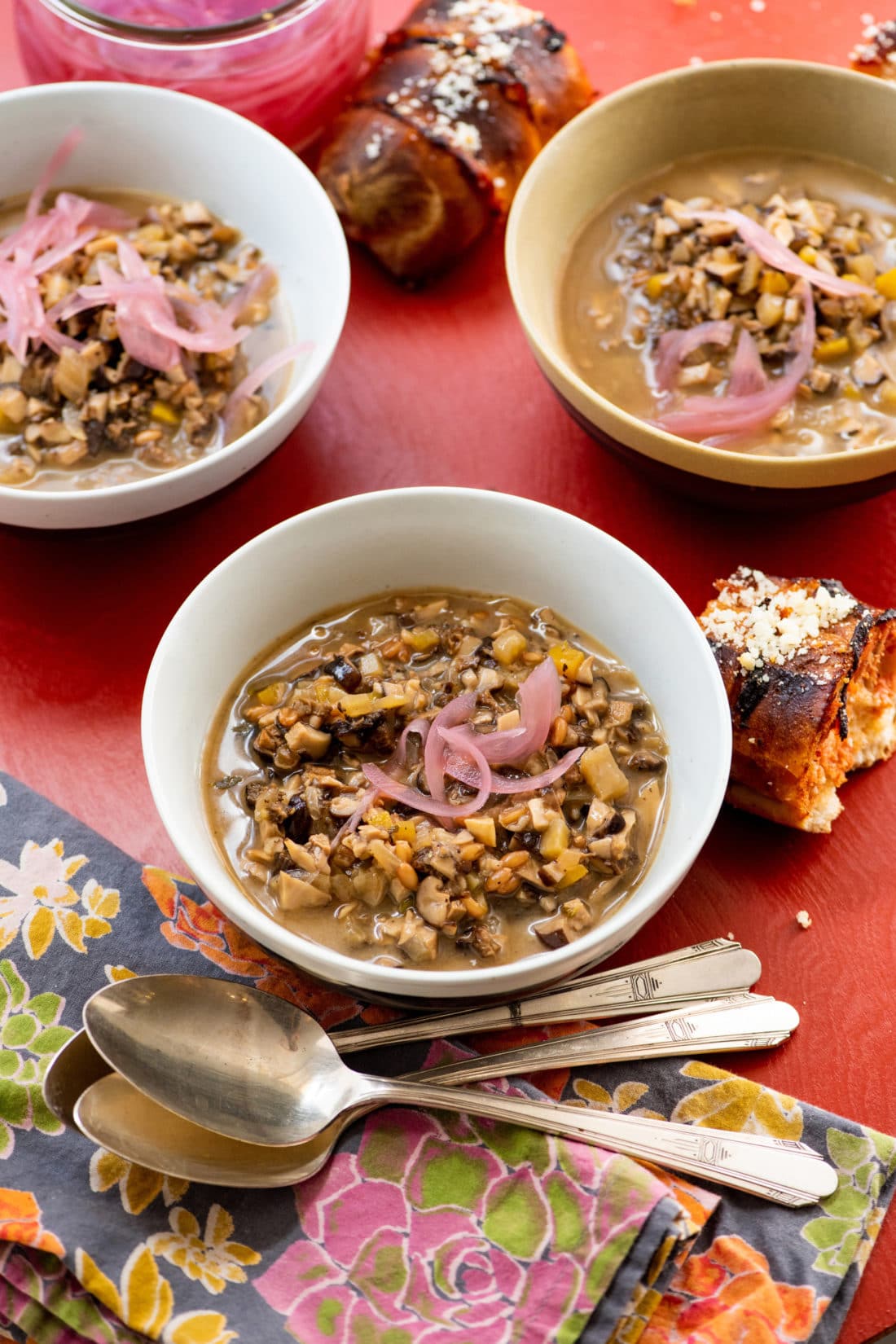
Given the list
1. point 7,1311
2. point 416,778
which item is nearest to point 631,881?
point 416,778

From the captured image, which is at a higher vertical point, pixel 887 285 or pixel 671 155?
pixel 671 155

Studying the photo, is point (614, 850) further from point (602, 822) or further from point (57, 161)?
point (57, 161)

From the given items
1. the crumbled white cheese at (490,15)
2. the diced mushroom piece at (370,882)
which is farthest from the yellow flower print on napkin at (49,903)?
the crumbled white cheese at (490,15)

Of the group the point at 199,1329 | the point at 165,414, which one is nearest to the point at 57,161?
the point at 165,414

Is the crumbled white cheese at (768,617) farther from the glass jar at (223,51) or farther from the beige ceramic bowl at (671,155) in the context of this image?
the glass jar at (223,51)

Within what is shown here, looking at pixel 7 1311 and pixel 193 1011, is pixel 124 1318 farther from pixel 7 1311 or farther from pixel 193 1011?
pixel 193 1011

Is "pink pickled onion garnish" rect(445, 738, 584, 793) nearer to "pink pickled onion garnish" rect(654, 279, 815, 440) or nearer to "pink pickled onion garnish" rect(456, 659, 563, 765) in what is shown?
"pink pickled onion garnish" rect(456, 659, 563, 765)
